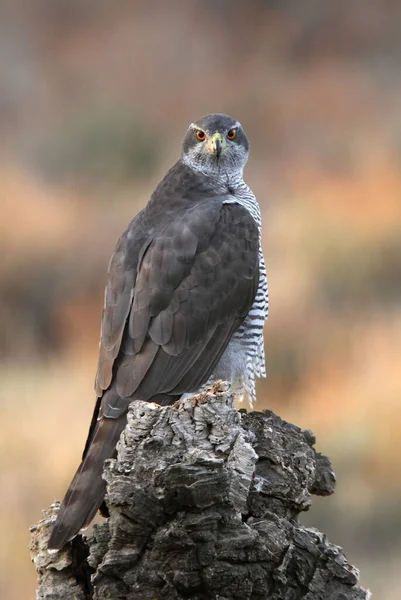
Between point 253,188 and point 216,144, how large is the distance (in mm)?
10278

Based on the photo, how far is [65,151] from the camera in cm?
2011

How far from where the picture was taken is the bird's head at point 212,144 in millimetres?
6520

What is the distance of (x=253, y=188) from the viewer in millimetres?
16656

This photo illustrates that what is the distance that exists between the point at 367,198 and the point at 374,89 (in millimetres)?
6823

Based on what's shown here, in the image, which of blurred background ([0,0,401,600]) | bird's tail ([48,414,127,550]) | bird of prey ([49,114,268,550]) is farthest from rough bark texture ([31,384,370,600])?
blurred background ([0,0,401,600])

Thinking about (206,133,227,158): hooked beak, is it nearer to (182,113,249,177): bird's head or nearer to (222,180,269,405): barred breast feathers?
(182,113,249,177): bird's head

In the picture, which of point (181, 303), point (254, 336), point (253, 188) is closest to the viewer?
point (181, 303)

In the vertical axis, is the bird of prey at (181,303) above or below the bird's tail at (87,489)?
above

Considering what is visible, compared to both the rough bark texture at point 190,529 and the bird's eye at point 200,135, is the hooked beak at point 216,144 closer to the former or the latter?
the bird's eye at point 200,135

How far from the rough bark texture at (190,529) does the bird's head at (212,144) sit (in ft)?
9.23

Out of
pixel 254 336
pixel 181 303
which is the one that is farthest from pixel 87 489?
pixel 254 336

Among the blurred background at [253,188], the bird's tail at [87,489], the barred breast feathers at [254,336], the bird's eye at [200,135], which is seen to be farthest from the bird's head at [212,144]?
the blurred background at [253,188]

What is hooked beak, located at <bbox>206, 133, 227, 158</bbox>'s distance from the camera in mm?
6426

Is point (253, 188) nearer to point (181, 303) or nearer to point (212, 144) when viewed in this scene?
point (212, 144)
